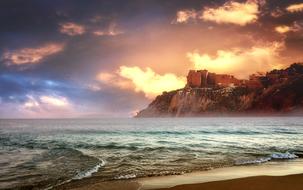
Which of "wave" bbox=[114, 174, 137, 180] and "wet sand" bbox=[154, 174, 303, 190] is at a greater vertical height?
"wet sand" bbox=[154, 174, 303, 190]

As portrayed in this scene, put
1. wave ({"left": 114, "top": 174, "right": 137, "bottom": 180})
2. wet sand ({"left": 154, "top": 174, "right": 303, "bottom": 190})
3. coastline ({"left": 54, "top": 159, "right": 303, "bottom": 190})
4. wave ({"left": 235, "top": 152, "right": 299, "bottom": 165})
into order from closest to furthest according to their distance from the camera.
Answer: wet sand ({"left": 154, "top": 174, "right": 303, "bottom": 190}) < coastline ({"left": 54, "top": 159, "right": 303, "bottom": 190}) < wave ({"left": 114, "top": 174, "right": 137, "bottom": 180}) < wave ({"left": 235, "top": 152, "right": 299, "bottom": 165})

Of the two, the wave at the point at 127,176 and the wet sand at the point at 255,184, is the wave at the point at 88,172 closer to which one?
the wave at the point at 127,176

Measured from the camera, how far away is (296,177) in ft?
39.3

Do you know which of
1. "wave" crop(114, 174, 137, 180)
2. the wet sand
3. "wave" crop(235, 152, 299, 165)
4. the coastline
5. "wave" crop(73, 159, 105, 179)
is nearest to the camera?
the wet sand

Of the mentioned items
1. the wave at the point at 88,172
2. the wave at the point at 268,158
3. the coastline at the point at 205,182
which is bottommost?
the wave at the point at 268,158

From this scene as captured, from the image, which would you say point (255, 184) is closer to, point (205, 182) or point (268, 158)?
point (205, 182)

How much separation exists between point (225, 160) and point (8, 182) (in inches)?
442

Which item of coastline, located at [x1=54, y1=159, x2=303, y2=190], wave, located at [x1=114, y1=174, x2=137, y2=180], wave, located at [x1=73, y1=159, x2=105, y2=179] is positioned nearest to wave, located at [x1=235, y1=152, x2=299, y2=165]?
coastline, located at [x1=54, y1=159, x2=303, y2=190]

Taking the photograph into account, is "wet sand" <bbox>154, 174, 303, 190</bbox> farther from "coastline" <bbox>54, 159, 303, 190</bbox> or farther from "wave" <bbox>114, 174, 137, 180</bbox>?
"wave" <bbox>114, 174, 137, 180</bbox>

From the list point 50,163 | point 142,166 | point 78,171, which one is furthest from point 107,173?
point 50,163

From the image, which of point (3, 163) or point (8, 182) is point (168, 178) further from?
point (3, 163)

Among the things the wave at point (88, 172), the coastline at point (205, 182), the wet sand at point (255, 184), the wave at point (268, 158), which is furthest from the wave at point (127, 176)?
the wave at point (268, 158)

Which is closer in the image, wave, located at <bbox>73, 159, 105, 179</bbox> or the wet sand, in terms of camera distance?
the wet sand

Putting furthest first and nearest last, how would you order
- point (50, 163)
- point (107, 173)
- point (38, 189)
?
point (50, 163) → point (107, 173) → point (38, 189)
